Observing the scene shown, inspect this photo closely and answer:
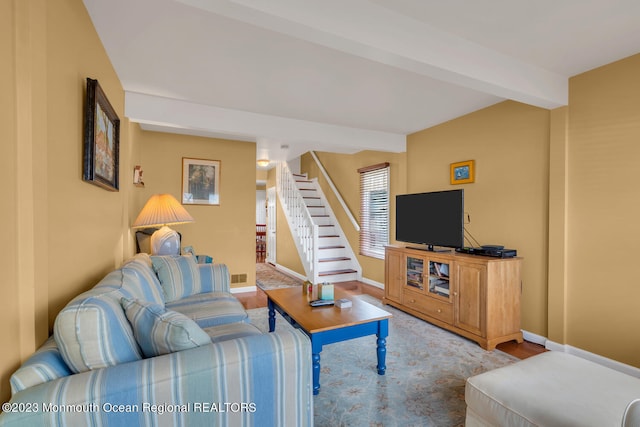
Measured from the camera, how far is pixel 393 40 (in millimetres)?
1889

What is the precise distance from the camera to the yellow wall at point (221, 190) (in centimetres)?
445

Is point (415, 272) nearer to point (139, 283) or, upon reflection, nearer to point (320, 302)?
point (320, 302)

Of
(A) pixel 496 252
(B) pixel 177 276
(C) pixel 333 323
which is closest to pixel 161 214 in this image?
(B) pixel 177 276

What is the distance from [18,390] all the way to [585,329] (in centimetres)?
363

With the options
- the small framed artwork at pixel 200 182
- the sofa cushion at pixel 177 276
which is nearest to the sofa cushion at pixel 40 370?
the sofa cushion at pixel 177 276

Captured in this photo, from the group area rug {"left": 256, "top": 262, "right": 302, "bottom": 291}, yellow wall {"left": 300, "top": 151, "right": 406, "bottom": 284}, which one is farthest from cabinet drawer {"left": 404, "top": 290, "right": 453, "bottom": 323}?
area rug {"left": 256, "top": 262, "right": 302, "bottom": 291}

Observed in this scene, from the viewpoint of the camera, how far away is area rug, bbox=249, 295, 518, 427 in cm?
188

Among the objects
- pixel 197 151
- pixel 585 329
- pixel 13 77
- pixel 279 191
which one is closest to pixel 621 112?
pixel 585 329

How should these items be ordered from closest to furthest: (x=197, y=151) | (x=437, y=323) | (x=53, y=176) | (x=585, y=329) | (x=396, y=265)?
1. (x=53, y=176)
2. (x=585, y=329)
3. (x=437, y=323)
4. (x=396, y=265)
5. (x=197, y=151)

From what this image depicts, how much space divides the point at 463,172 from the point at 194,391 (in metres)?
3.57

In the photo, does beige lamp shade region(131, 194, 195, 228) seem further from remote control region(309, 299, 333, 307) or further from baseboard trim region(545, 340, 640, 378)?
baseboard trim region(545, 340, 640, 378)

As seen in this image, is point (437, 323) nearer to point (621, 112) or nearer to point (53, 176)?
point (621, 112)

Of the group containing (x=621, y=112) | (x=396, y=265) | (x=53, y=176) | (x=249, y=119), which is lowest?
(x=396, y=265)

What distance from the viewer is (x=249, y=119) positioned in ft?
11.8
